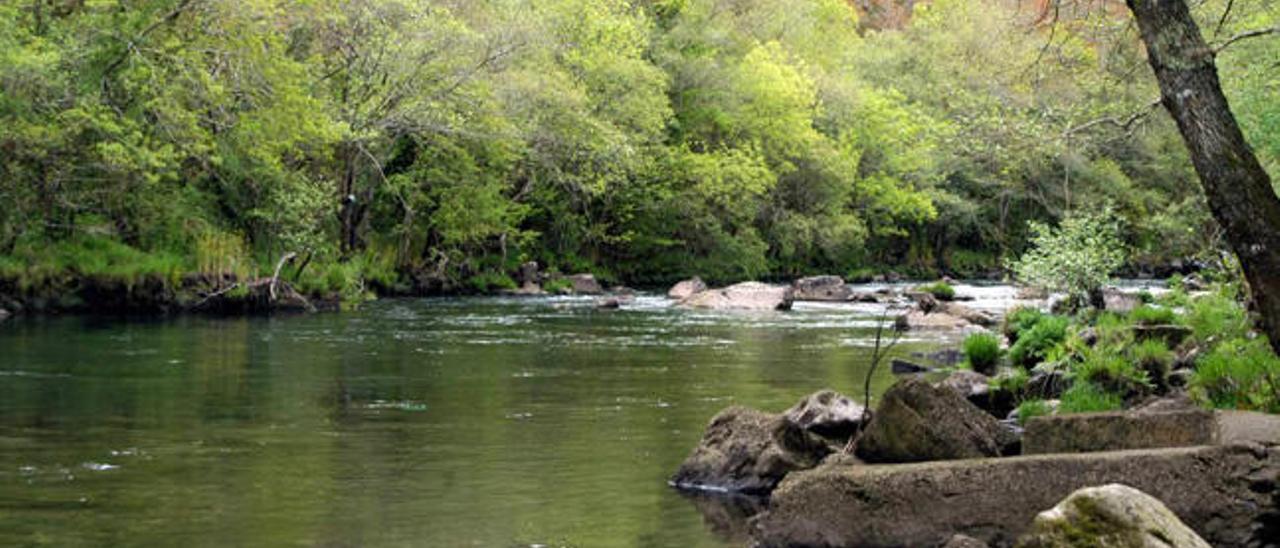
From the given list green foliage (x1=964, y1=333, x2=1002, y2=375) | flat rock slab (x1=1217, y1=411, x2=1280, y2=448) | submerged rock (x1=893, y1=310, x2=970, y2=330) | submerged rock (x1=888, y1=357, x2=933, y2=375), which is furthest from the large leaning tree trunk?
submerged rock (x1=893, y1=310, x2=970, y2=330)

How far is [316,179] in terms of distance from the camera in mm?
45438

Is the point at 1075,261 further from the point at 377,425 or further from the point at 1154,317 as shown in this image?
the point at 377,425

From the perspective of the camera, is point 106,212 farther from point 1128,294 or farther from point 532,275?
point 1128,294

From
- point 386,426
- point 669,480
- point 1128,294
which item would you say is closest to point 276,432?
point 386,426

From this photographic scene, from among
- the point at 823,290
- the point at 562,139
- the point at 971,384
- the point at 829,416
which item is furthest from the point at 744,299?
the point at 829,416

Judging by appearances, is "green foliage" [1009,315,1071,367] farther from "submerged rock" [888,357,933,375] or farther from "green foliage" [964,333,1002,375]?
→ "submerged rock" [888,357,933,375]

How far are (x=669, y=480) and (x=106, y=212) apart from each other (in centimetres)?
2827

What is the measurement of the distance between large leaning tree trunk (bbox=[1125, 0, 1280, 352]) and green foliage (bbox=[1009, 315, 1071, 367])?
8.07m

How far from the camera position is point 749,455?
1412 cm

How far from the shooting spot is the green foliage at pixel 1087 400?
618 inches

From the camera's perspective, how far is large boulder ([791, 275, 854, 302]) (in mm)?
47812

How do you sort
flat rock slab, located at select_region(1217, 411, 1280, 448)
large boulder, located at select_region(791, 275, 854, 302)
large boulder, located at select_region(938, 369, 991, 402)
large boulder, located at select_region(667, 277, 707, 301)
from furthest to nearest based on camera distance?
large boulder, located at select_region(791, 275, 854, 302) < large boulder, located at select_region(667, 277, 707, 301) < large boulder, located at select_region(938, 369, 991, 402) < flat rock slab, located at select_region(1217, 411, 1280, 448)

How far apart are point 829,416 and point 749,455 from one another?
3.82 feet

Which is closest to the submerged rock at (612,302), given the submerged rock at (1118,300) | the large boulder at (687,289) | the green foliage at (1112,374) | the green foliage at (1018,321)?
the large boulder at (687,289)
